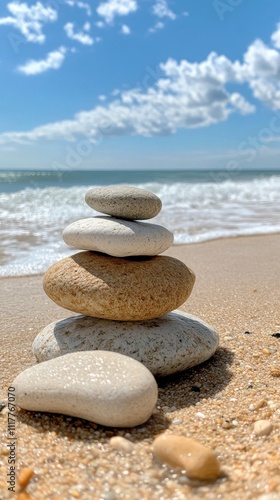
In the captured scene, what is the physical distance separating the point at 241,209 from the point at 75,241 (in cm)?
1227

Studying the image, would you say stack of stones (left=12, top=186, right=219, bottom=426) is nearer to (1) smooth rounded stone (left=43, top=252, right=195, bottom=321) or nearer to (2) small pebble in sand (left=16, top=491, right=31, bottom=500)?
(1) smooth rounded stone (left=43, top=252, right=195, bottom=321)

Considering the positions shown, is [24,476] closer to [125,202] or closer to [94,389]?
→ [94,389]

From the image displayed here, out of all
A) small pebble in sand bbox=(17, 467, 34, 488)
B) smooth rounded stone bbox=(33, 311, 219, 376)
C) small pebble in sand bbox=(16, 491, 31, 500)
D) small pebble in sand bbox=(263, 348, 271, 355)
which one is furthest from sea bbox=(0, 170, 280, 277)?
small pebble in sand bbox=(16, 491, 31, 500)

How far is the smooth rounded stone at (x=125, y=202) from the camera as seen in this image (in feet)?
11.8

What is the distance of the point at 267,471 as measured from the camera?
2049mm

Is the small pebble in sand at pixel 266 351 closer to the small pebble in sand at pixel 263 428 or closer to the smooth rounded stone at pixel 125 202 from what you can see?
the small pebble in sand at pixel 263 428

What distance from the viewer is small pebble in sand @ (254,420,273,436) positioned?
244 cm

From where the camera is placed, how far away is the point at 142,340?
3.37 meters

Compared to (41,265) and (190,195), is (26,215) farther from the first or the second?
(190,195)

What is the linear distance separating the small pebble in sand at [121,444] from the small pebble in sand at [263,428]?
0.67 m

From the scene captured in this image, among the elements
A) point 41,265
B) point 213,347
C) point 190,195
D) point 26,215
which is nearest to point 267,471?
point 213,347

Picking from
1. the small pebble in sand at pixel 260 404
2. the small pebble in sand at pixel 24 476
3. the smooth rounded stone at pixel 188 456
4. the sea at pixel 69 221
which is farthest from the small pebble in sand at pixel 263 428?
the sea at pixel 69 221

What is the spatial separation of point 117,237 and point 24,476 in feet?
5.80

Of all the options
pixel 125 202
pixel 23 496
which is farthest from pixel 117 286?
pixel 23 496
